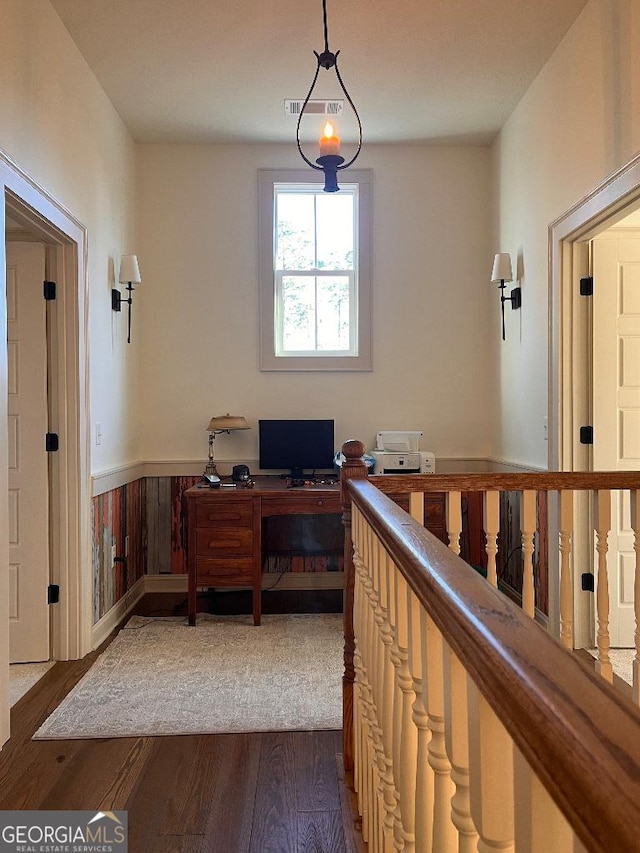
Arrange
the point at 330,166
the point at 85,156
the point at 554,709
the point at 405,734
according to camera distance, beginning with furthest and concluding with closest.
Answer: the point at 85,156, the point at 330,166, the point at 405,734, the point at 554,709

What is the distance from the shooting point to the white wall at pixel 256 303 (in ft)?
14.6

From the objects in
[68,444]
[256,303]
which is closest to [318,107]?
[256,303]

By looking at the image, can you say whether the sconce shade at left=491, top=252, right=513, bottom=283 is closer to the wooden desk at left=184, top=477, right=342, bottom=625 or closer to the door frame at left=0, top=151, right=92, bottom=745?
the wooden desk at left=184, top=477, right=342, bottom=625

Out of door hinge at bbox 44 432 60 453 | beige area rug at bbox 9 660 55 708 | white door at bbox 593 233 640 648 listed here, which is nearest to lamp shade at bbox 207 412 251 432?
door hinge at bbox 44 432 60 453

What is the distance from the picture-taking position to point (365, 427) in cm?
454

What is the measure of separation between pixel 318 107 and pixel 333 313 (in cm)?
134

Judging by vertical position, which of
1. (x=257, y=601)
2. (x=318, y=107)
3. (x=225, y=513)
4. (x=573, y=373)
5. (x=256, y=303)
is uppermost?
(x=318, y=107)

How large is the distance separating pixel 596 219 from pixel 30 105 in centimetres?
249

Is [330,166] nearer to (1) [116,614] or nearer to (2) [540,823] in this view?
(2) [540,823]

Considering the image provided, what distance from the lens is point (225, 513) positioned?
3.76m

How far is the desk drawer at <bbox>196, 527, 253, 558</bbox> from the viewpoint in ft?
12.3

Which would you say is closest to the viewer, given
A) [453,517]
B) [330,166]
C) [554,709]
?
[554,709]

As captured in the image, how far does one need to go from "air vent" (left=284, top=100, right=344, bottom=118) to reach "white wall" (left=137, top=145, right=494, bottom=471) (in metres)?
0.58

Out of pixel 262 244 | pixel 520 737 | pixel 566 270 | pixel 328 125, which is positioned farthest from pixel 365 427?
pixel 520 737
